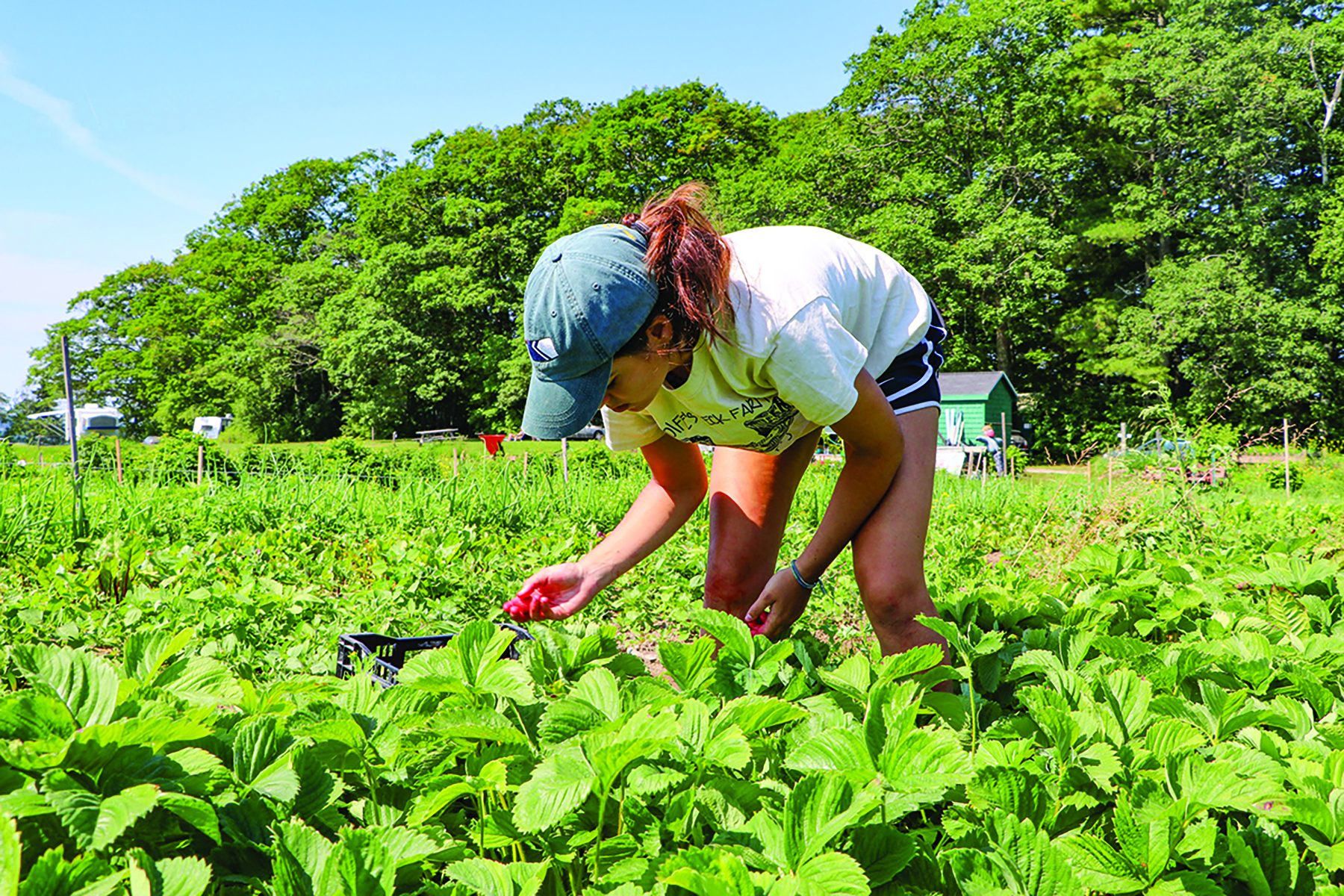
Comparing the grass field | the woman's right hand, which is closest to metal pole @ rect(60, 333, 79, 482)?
the grass field

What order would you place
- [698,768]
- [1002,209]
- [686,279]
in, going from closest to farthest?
[698,768], [686,279], [1002,209]

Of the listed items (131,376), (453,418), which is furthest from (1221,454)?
(131,376)

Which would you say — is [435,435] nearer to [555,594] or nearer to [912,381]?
[555,594]

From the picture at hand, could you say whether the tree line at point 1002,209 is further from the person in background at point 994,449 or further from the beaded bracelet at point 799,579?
the beaded bracelet at point 799,579

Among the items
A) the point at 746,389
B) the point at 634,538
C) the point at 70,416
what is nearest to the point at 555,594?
the point at 634,538

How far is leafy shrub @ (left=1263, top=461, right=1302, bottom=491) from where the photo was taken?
1282 centimetres

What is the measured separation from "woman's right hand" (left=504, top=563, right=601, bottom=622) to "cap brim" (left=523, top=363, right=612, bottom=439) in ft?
1.18

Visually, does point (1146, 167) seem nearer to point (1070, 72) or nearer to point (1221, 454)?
point (1070, 72)

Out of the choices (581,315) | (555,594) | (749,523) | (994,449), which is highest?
(581,315)

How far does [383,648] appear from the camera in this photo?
6.02ft

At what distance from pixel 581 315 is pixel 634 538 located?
688mm

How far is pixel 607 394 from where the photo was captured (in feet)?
5.65

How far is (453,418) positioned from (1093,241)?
22.0m

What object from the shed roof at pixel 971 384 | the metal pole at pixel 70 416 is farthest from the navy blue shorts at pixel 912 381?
the shed roof at pixel 971 384
